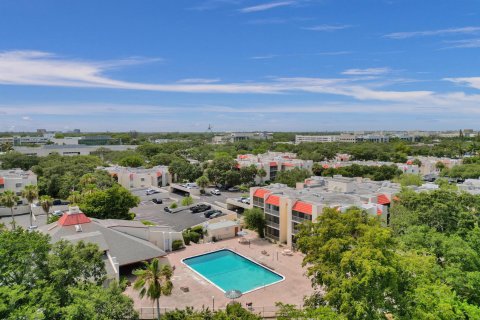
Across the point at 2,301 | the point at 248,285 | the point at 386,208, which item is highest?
the point at 2,301

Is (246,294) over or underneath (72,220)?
underneath

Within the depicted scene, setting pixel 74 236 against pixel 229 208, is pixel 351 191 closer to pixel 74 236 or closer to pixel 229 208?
pixel 229 208

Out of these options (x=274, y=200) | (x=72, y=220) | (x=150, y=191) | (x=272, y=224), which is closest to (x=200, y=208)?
(x=272, y=224)

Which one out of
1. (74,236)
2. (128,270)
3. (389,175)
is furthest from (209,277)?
(389,175)

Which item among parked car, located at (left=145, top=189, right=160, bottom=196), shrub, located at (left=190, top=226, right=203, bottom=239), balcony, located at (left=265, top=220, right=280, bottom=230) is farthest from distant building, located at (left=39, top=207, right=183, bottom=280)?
parked car, located at (left=145, top=189, right=160, bottom=196)

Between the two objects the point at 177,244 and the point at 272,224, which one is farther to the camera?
the point at 272,224

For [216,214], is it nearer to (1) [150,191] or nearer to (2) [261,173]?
(1) [150,191]

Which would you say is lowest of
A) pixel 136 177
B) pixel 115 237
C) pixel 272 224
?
pixel 272 224

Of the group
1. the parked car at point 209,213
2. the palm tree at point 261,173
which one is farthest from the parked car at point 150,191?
the palm tree at point 261,173
